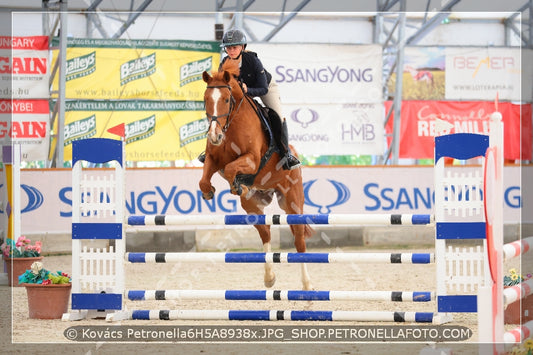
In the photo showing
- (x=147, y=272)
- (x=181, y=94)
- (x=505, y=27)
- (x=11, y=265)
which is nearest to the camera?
(x=11, y=265)

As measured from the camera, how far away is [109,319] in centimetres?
527

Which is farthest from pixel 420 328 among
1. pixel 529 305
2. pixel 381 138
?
pixel 381 138

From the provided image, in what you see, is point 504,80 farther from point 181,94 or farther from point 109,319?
point 109,319

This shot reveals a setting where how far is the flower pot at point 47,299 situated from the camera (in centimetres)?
557

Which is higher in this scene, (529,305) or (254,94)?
(254,94)

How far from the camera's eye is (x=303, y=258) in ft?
16.3

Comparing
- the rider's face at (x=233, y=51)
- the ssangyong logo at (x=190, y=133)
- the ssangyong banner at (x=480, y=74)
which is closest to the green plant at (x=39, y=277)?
the rider's face at (x=233, y=51)

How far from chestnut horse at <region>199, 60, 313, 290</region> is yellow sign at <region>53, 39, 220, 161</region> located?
608 cm

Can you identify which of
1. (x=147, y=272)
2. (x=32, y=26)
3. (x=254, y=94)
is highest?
(x=32, y=26)

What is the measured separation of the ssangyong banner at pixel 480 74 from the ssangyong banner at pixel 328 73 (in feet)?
5.18

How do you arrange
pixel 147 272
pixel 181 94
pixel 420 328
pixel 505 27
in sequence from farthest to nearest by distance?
1. pixel 505 27
2. pixel 181 94
3. pixel 147 272
4. pixel 420 328

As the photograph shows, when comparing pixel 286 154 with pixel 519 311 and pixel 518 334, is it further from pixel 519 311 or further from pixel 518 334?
pixel 518 334

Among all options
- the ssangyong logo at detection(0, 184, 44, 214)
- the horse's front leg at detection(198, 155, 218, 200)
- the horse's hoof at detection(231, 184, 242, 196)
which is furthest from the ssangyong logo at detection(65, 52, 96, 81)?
the horse's hoof at detection(231, 184, 242, 196)

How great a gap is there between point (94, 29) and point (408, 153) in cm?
625
